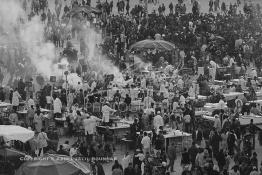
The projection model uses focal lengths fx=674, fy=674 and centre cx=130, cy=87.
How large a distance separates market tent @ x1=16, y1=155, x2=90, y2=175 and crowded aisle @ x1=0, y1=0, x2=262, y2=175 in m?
0.02

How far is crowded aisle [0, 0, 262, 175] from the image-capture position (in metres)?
16.9

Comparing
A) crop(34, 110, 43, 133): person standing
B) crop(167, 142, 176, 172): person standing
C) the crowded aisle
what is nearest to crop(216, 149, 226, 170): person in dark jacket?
the crowded aisle

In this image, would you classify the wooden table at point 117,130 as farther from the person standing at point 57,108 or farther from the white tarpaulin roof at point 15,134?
the white tarpaulin roof at point 15,134

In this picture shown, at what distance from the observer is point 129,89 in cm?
2525

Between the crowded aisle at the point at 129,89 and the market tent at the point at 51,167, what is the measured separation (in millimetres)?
24

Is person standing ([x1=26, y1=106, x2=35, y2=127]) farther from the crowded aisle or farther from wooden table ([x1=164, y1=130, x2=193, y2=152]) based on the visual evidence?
wooden table ([x1=164, y1=130, x2=193, y2=152])

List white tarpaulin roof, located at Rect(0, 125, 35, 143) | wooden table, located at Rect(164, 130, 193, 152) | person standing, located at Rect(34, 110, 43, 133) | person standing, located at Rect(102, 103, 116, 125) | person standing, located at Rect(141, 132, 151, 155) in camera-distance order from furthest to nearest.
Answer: person standing, located at Rect(102, 103, 116, 125), person standing, located at Rect(34, 110, 43, 133), wooden table, located at Rect(164, 130, 193, 152), person standing, located at Rect(141, 132, 151, 155), white tarpaulin roof, located at Rect(0, 125, 35, 143)

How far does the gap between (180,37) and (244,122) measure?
1199cm

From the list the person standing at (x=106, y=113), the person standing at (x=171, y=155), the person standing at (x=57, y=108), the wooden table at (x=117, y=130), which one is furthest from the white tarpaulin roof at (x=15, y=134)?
the person standing at (x=57, y=108)

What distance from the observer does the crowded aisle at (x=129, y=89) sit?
1694 centimetres

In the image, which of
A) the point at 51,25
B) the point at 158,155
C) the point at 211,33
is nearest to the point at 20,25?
the point at 51,25

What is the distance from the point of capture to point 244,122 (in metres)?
21.4

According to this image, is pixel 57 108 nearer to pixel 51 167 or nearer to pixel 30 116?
pixel 30 116

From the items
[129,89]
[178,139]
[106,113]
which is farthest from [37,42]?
[178,139]
